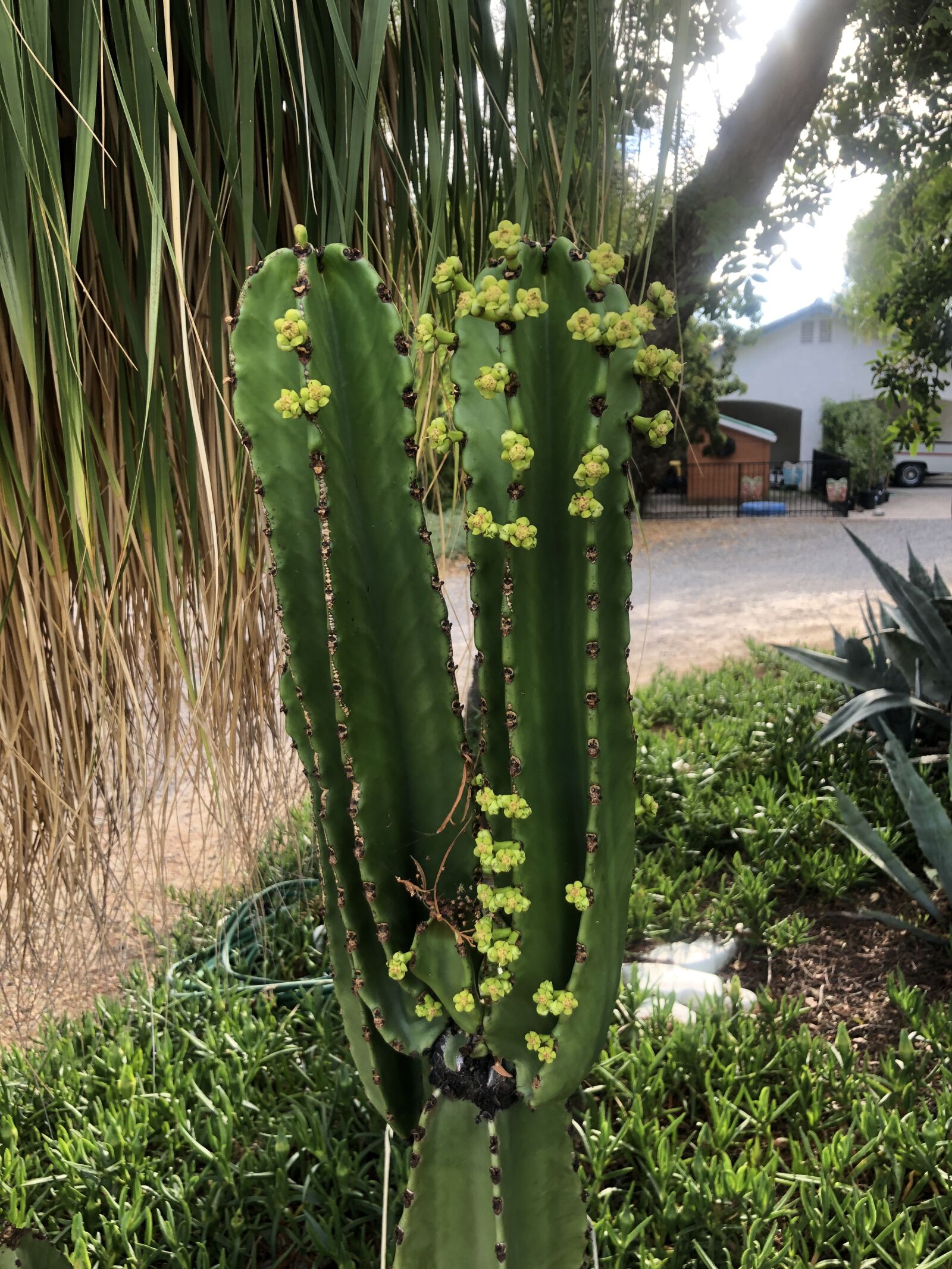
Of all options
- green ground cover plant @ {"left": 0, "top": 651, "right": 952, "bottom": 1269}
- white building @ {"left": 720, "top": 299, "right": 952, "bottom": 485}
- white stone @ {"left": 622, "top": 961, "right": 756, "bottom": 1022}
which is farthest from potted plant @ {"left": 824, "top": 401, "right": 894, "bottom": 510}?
green ground cover plant @ {"left": 0, "top": 651, "right": 952, "bottom": 1269}

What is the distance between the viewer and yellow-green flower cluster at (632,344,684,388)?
683mm

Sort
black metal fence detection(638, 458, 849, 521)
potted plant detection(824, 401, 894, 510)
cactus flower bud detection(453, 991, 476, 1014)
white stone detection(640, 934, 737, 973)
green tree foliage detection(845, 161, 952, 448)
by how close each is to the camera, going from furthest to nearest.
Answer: potted plant detection(824, 401, 894, 510) → black metal fence detection(638, 458, 849, 521) → green tree foliage detection(845, 161, 952, 448) → white stone detection(640, 934, 737, 973) → cactus flower bud detection(453, 991, 476, 1014)

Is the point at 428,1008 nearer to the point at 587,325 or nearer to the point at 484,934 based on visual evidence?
the point at 484,934

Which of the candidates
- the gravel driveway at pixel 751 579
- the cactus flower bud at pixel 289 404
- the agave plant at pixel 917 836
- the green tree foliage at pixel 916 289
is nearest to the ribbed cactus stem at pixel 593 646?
the cactus flower bud at pixel 289 404

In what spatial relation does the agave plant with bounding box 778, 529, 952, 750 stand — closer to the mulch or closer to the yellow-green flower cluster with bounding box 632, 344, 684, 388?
the mulch

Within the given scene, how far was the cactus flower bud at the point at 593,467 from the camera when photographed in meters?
0.66

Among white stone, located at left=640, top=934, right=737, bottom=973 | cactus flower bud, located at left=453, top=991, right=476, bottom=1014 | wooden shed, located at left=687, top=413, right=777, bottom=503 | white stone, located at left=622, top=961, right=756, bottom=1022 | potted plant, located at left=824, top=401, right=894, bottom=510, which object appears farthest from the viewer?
wooden shed, located at left=687, top=413, right=777, bottom=503

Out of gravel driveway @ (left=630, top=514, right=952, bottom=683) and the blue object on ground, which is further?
the blue object on ground

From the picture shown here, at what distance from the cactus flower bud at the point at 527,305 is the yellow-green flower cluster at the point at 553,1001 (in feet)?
1.68

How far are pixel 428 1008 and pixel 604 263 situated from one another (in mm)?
612

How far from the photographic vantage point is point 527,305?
0.66 m

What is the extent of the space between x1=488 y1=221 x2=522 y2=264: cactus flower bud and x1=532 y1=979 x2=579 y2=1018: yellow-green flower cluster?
0.56m

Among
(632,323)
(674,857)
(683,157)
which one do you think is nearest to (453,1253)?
(632,323)

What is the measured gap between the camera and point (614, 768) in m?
0.75
